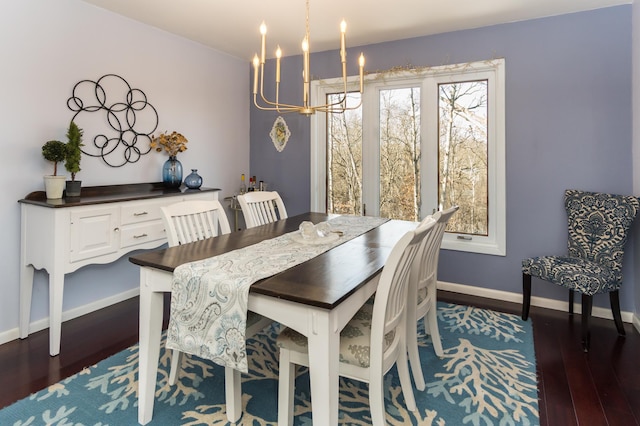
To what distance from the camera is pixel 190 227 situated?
240cm

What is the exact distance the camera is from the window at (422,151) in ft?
11.7

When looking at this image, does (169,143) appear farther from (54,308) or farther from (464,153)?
(464,153)

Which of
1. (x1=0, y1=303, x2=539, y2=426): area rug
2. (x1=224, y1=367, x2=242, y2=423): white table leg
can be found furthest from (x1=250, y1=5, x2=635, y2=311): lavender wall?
(x1=224, y1=367, x2=242, y2=423): white table leg

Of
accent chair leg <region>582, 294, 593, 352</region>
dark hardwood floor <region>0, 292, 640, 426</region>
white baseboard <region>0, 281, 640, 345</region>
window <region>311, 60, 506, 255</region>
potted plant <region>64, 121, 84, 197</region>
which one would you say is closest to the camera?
dark hardwood floor <region>0, 292, 640, 426</region>

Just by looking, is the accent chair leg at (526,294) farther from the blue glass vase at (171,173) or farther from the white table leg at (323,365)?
the blue glass vase at (171,173)

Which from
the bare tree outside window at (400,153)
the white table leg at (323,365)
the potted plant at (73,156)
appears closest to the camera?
the white table leg at (323,365)

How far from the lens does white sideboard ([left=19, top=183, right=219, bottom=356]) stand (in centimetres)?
250

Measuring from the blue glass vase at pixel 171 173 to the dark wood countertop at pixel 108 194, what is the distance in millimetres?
60

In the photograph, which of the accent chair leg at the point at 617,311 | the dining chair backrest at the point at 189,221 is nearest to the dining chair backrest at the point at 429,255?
the dining chair backrest at the point at 189,221

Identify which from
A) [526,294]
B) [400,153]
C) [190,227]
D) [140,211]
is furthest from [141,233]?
[526,294]

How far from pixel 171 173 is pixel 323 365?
273 cm

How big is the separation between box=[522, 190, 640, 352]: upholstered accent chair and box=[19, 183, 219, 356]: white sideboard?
300 cm

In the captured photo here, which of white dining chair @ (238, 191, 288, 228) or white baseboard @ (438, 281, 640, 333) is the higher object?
white dining chair @ (238, 191, 288, 228)

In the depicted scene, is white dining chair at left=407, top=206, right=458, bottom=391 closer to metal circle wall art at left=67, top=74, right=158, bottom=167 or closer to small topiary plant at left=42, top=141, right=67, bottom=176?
small topiary plant at left=42, top=141, right=67, bottom=176
